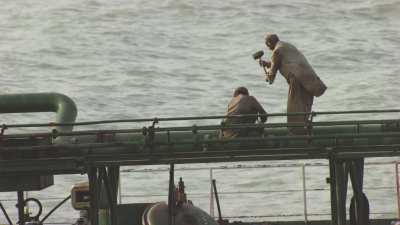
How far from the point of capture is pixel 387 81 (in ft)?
263

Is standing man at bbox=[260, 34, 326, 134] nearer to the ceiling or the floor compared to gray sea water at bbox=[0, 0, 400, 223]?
nearer to the ceiling

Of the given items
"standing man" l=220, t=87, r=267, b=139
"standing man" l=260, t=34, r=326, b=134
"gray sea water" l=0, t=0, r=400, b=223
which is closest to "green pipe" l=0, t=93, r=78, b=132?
"standing man" l=220, t=87, r=267, b=139

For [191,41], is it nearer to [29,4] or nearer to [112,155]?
[29,4]

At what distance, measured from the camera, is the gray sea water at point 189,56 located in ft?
246

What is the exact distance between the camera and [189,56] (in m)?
91.6

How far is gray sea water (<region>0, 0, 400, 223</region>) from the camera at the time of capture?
75000 mm

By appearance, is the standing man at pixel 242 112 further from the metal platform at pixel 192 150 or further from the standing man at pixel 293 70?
the standing man at pixel 293 70

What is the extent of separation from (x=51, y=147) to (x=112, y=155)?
1197mm

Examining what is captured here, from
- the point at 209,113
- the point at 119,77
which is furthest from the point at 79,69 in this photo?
the point at 209,113

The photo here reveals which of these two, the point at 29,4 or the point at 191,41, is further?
the point at 29,4

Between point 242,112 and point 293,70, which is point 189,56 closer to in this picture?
point 242,112

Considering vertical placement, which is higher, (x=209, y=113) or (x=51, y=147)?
(x=51, y=147)

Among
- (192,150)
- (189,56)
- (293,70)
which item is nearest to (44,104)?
(192,150)

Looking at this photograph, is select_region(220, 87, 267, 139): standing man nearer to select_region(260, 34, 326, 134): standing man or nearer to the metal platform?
the metal platform
